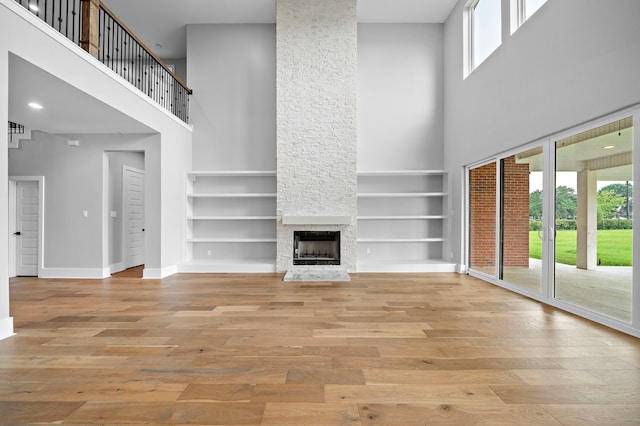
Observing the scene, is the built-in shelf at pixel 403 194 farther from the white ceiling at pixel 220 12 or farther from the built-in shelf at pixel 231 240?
the white ceiling at pixel 220 12

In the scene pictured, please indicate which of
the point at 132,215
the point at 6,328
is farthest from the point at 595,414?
the point at 132,215

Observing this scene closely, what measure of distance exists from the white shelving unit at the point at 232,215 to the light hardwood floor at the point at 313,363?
293 cm

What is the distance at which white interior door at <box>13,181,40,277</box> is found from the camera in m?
6.13

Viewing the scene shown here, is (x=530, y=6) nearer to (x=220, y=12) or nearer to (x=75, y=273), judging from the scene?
(x=220, y=12)

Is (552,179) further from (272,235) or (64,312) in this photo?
(64,312)

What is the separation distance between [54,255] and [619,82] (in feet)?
26.7

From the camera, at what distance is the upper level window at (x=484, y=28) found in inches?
210

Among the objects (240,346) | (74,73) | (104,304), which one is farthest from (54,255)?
(240,346)

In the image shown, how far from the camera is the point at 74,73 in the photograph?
3871 millimetres

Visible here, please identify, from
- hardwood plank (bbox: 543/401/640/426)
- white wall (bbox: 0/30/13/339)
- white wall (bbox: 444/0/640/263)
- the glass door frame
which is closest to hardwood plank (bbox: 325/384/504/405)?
hardwood plank (bbox: 543/401/640/426)

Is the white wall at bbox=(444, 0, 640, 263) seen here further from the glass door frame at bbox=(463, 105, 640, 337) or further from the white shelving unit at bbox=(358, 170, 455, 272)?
the white shelving unit at bbox=(358, 170, 455, 272)

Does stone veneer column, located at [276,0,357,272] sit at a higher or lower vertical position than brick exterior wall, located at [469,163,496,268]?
higher

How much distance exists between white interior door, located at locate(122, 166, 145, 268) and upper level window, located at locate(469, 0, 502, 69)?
6978 mm

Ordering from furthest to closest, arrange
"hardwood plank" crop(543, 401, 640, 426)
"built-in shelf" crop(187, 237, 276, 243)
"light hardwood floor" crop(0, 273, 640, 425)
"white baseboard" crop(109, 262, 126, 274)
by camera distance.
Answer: "built-in shelf" crop(187, 237, 276, 243)
"white baseboard" crop(109, 262, 126, 274)
"light hardwood floor" crop(0, 273, 640, 425)
"hardwood plank" crop(543, 401, 640, 426)
